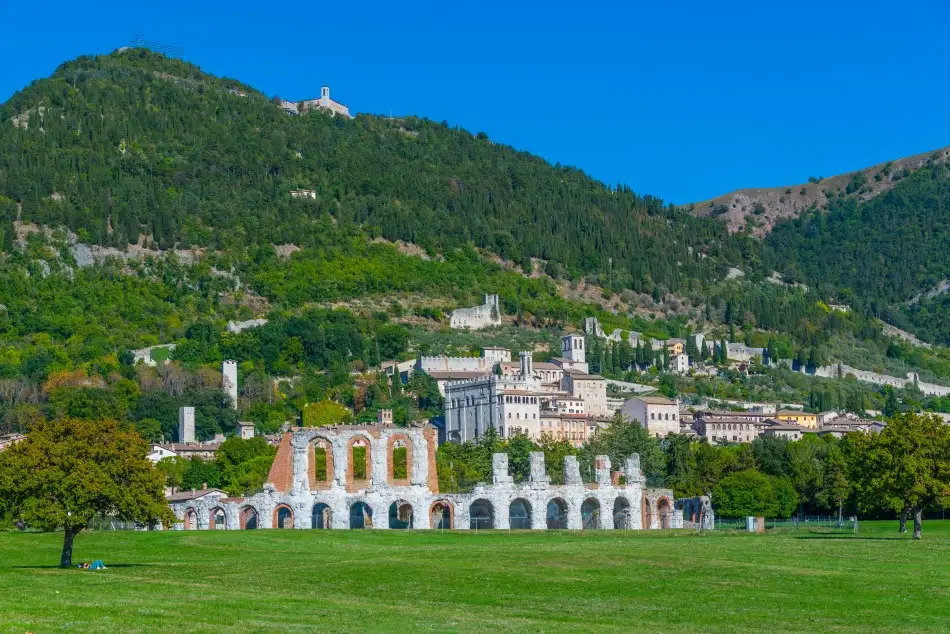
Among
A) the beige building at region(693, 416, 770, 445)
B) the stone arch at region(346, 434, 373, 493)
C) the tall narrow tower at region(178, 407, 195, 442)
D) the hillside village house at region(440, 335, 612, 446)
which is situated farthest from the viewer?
the hillside village house at region(440, 335, 612, 446)

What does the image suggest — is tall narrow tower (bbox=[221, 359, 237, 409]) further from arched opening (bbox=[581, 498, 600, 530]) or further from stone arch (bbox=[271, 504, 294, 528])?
stone arch (bbox=[271, 504, 294, 528])

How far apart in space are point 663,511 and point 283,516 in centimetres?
2224

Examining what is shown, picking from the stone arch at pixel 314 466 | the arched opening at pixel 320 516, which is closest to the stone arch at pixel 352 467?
the stone arch at pixel 314 466

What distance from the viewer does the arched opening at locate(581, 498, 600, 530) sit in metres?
93.1

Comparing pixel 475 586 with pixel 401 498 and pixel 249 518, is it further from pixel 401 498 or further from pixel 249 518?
pixel 249 518

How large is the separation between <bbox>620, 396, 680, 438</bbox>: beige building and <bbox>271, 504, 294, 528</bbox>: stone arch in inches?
3450

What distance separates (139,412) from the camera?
537ft

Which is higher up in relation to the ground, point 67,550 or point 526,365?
point 526,365

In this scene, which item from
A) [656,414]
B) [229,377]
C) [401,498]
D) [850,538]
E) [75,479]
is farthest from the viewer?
[229,377]

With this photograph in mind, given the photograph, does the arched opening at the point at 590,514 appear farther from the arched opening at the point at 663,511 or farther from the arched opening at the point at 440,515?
the arched opening at the point at 440,515

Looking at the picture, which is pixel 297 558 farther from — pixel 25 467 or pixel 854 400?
pixel 854 400

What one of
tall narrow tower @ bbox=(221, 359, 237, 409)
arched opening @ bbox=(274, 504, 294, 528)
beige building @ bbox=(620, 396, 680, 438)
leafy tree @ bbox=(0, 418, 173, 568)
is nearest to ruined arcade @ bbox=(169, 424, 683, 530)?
arched opening @ bbox=(274, 504, 294, 528)

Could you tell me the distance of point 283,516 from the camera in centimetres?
8925

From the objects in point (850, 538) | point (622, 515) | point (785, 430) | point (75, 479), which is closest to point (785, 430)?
point (785, 430)
